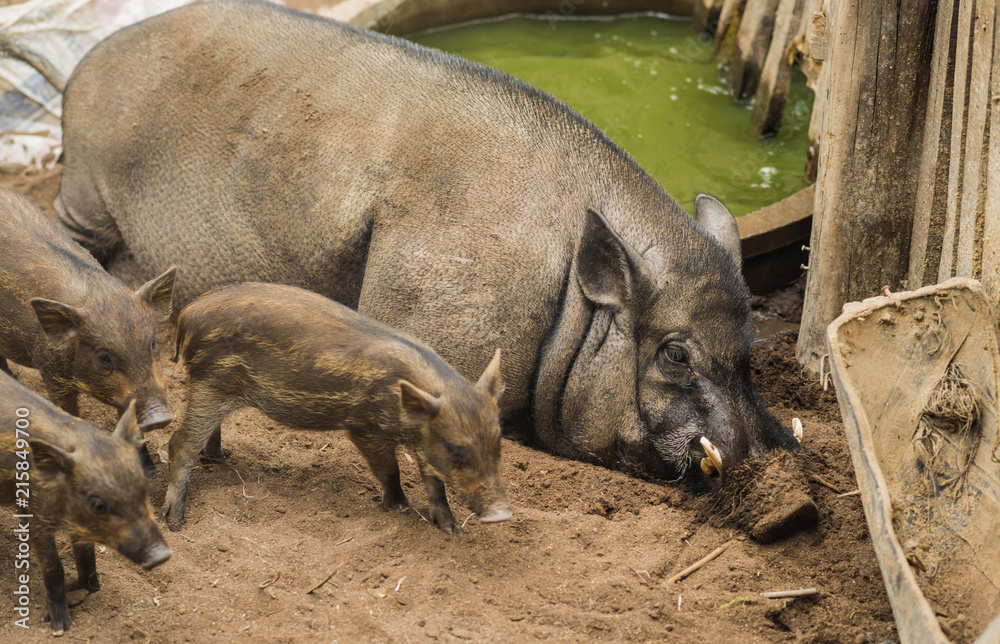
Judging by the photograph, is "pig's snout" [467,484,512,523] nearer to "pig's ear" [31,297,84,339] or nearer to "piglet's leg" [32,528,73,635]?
"piglet's leg" [32,528,73,635]

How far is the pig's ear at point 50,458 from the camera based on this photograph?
9.39 feet

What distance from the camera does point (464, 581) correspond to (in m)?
3.54

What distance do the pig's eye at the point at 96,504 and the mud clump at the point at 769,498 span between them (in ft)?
8.17

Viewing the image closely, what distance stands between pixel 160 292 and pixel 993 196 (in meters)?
3.50

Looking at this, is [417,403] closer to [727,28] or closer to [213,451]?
[213,451]

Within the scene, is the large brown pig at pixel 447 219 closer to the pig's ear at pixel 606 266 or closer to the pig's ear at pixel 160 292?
the pig's ear at pixel 606 266

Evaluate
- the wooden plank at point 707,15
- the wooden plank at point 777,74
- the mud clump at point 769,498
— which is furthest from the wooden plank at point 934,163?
the wooden plank at point 707,15

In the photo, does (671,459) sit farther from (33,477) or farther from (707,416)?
(33,477)

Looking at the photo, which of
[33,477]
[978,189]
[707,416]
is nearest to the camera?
[33,477]

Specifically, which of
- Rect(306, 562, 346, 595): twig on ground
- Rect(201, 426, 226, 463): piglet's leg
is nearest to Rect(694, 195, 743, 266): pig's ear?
Rect(306, 562, 346, 595): twig on ground

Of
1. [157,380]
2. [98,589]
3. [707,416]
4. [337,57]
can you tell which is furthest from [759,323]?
[98,589]

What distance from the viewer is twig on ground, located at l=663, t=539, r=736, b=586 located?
145 inches

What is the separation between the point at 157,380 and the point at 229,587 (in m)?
0.90

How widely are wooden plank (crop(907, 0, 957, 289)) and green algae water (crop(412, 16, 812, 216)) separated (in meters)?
2.19
